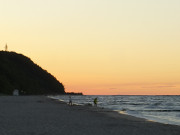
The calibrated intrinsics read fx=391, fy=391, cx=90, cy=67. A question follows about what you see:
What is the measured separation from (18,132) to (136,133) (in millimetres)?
6198

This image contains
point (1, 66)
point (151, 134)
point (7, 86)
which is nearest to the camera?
point (151, 134)

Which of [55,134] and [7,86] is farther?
[7,86]

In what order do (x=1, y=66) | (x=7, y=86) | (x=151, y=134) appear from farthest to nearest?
(x=1, y=66)
(x=7, y=86)
(x=151, y=134)

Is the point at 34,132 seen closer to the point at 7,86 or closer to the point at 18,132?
the point at 18,132

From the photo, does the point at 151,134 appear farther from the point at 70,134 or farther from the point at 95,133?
the point at 70,134

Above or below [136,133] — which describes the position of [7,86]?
above

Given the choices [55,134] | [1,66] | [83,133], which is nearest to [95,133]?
[83,133]

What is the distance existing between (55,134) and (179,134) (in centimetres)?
683

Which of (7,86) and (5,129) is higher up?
(7,86)

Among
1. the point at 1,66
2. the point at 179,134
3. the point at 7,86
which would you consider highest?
the point at 1,66

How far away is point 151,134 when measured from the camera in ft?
68.1

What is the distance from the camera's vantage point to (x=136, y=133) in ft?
68.2

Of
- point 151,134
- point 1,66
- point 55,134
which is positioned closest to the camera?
point 55,134

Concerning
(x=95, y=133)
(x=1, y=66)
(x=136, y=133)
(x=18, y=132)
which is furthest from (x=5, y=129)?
(x=1, y=66)
